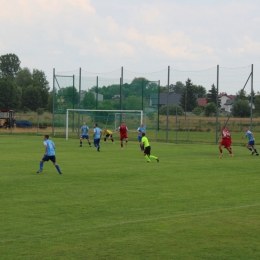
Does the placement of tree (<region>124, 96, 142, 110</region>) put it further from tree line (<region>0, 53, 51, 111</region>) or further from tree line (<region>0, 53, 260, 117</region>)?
tree line (<region>0, 53, 51, 111</region>)

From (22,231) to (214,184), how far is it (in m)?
9.48

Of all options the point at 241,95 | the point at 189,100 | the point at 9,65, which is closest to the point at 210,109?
the point at 241,95

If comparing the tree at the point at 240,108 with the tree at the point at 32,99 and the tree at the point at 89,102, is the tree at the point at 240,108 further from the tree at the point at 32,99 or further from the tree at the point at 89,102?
the tree at the point at 32,99

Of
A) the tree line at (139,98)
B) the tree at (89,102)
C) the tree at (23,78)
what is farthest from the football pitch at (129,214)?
the tree at (23,78)

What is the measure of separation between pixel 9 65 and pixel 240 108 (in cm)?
11568

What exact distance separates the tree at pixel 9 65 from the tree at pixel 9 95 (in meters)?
41.6

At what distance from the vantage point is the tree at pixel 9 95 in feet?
376

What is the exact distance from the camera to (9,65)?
6270 inches

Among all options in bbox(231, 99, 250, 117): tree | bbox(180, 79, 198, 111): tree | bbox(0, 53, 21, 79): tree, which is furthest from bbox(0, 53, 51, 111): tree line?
bbox(231, 99, 250, 117): tree

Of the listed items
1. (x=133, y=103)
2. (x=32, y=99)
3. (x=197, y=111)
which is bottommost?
(x=197, y=111)

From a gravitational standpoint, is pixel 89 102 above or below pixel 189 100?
below

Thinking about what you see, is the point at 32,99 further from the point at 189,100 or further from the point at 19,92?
the point at 189,100

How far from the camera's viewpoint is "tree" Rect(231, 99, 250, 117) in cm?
5070

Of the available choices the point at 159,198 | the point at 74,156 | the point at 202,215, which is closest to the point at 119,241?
the point at 202,215
